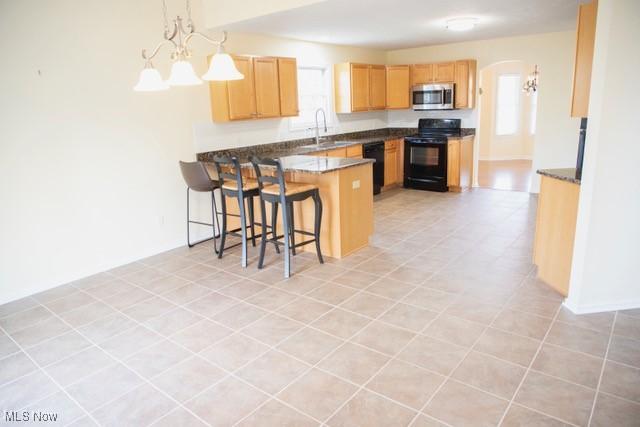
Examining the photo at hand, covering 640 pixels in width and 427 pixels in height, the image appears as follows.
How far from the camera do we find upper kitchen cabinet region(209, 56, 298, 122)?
5020mm

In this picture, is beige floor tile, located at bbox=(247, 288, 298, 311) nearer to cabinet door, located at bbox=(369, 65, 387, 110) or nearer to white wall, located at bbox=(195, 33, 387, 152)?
white wall, located at bbox=(195, 33, 387, 152)

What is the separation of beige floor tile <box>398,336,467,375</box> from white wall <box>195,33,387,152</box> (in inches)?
137

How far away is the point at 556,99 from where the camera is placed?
256 inches

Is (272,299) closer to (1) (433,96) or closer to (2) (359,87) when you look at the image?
(2) (359,87)

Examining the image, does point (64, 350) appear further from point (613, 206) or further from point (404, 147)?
point (404, 147)

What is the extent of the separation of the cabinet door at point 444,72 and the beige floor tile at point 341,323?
17.5ft

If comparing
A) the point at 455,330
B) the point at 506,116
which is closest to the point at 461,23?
the point at 455,330

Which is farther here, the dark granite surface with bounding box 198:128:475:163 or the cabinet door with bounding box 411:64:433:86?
the cabinet door with bounding box 411:64:433:86

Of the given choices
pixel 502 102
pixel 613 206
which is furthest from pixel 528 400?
pixel 502 102

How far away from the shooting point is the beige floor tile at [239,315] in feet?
10.3

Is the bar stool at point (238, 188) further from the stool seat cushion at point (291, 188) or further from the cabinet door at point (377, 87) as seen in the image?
the cabinet door at point (377, 87)

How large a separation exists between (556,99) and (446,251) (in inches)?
146

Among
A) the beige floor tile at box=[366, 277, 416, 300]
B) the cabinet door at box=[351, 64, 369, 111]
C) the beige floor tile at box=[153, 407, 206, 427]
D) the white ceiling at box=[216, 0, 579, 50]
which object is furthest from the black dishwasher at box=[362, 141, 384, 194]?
the beige floor tile at box=[153, 407, 206, 427]

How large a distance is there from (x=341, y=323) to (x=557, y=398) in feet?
4.52
